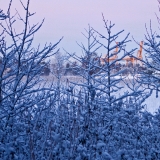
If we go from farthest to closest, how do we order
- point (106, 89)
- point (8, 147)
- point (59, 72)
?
point (59, 72) → point (106, 89) → point (8, 147)

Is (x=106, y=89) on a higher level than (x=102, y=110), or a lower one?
higher

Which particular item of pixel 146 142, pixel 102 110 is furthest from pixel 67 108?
pixel 146 142

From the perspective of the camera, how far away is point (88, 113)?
452 centimetres

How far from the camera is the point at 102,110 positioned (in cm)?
510

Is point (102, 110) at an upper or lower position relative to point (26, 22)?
lower

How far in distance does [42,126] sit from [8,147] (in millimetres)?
1489

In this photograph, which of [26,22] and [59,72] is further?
[59,72]

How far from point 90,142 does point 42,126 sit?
4.60 ft

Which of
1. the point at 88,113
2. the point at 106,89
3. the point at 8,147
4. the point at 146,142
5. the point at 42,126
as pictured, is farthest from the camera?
the point at 106,89

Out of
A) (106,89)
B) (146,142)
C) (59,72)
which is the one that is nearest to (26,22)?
(146,142)

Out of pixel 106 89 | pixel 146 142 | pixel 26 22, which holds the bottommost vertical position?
pixel 146 142

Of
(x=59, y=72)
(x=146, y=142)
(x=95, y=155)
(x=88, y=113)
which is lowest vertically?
(x=95, y=155)

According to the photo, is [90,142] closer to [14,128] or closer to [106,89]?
[14,128]

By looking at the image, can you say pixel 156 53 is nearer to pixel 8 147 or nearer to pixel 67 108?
pixel 67 108
